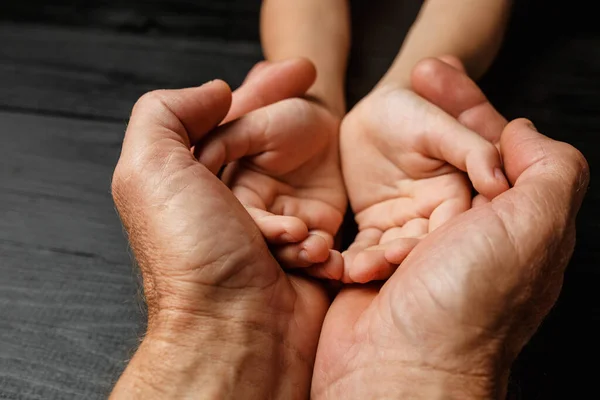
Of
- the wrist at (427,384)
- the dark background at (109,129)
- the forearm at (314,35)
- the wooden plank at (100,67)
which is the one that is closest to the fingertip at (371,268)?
the wrist at (427,384)

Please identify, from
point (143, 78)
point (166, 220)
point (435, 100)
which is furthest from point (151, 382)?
point (143, 78)

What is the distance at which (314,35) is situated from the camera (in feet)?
3.16

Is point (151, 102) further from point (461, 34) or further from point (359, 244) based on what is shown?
point (461, 34)

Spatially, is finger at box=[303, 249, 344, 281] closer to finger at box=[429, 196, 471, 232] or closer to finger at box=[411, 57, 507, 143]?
finger at box=[429, 196, 471, 232]

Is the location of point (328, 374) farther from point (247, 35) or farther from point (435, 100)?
point (247, 35)

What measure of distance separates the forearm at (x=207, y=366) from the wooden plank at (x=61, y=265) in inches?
6.8

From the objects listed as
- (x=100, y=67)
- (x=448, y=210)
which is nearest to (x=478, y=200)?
(x=448, y=210)

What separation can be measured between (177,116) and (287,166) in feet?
0.53

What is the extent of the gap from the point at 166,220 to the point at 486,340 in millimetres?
308

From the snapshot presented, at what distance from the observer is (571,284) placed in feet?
2.54

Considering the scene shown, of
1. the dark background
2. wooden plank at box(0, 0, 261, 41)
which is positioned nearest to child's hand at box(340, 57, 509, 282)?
the dark background

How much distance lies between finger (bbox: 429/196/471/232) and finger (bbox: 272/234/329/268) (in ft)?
0.41

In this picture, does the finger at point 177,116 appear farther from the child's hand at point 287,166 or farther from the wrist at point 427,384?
the wrist at point 427,384

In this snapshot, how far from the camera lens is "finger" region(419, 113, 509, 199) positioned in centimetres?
62
